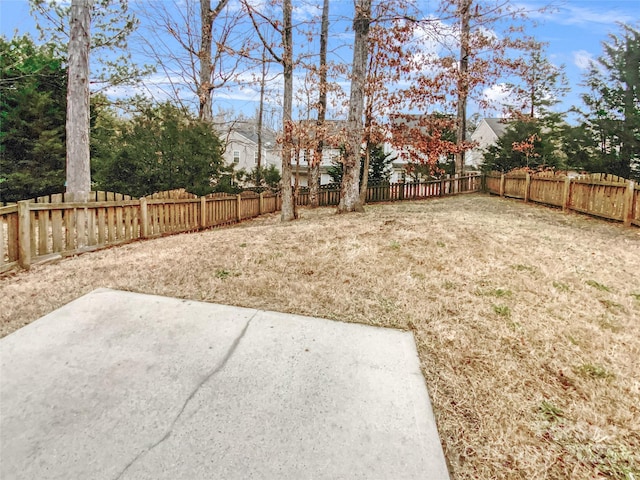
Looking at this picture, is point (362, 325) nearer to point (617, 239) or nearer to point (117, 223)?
point (117, 223)

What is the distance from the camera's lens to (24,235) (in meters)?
4.81

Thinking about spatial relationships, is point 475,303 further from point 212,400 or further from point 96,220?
point 96,220

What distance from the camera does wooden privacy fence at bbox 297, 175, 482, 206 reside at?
61.6 ft

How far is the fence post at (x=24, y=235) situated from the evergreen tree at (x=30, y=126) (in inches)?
353

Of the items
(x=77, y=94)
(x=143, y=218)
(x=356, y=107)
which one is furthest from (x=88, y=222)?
(x=356, y=107)

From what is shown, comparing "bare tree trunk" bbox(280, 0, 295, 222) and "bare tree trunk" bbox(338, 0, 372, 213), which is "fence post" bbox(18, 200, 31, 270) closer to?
"bare tree trunk" bbox(280, 0, 295, 222)

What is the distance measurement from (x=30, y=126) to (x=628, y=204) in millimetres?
18067

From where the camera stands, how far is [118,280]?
405cm

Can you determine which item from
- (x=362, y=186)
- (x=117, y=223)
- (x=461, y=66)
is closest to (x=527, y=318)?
(x=117, y=223)

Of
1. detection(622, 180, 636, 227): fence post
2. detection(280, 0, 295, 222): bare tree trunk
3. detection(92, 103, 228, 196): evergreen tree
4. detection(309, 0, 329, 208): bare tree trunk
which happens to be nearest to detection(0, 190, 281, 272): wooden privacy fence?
detection(92, 103, 228, 196): evergreen tree

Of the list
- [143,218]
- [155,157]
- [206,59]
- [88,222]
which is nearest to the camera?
[88,222]

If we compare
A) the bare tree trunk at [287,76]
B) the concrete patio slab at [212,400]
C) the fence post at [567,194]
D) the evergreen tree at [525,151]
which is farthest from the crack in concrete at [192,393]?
the evergreen tree at [525,151]

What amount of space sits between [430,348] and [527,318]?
1.14 m

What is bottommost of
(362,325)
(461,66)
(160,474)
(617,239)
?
(160,474)
